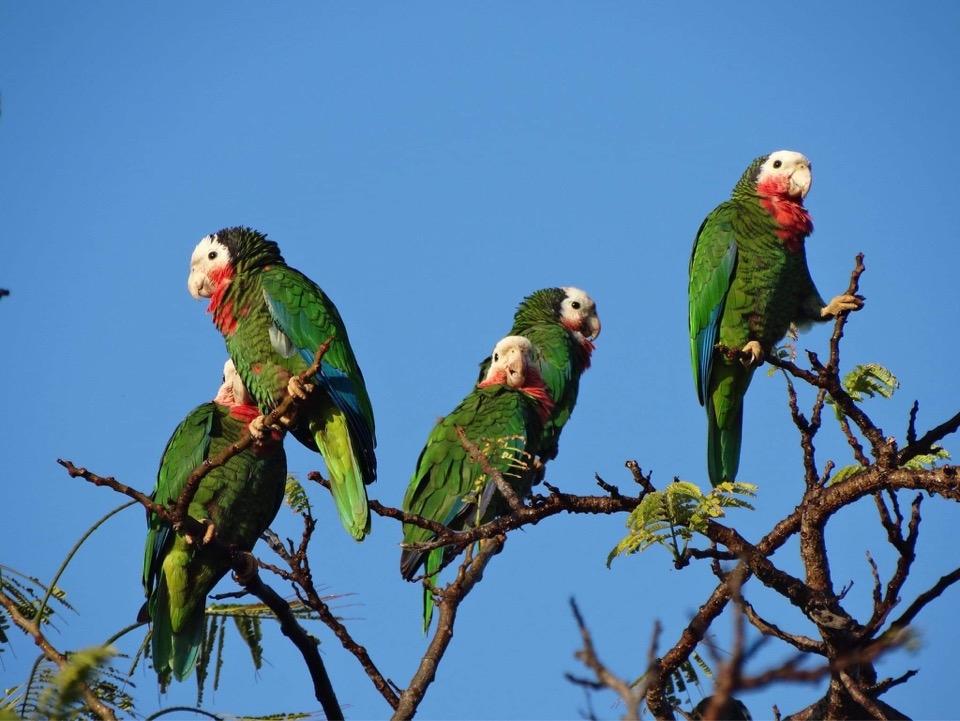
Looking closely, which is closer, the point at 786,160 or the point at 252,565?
the point at 252,565

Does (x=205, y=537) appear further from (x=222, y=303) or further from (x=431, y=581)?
(x=222, y=303)

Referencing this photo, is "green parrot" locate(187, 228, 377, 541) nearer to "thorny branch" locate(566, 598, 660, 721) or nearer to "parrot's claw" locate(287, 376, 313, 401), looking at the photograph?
"parrot's claw" locate(287, 376, 313, 401)

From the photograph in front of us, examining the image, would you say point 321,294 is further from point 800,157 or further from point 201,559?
→ point 800,157

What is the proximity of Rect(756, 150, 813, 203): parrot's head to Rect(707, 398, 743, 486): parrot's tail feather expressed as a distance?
55.1 inches

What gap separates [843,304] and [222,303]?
3.44 meters

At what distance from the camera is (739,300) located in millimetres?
6645

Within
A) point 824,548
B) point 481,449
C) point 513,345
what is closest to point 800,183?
point 513,345

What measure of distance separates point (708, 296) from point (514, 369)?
1395mm

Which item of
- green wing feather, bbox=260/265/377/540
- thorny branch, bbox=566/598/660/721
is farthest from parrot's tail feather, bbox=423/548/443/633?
thorny branch, bbox=566/598/660/721

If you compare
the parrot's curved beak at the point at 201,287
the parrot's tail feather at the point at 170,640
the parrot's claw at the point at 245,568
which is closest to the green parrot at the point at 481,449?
the parrot's tail feather at the point at 170,640

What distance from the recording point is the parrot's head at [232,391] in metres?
6.36

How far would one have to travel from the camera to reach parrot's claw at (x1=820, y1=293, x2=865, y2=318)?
5.43 meters

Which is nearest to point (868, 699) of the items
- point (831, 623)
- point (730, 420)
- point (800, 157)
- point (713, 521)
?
point (831, 623)

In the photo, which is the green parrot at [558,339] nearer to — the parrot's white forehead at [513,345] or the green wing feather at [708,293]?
the parrot's white forehead at [513,345]
